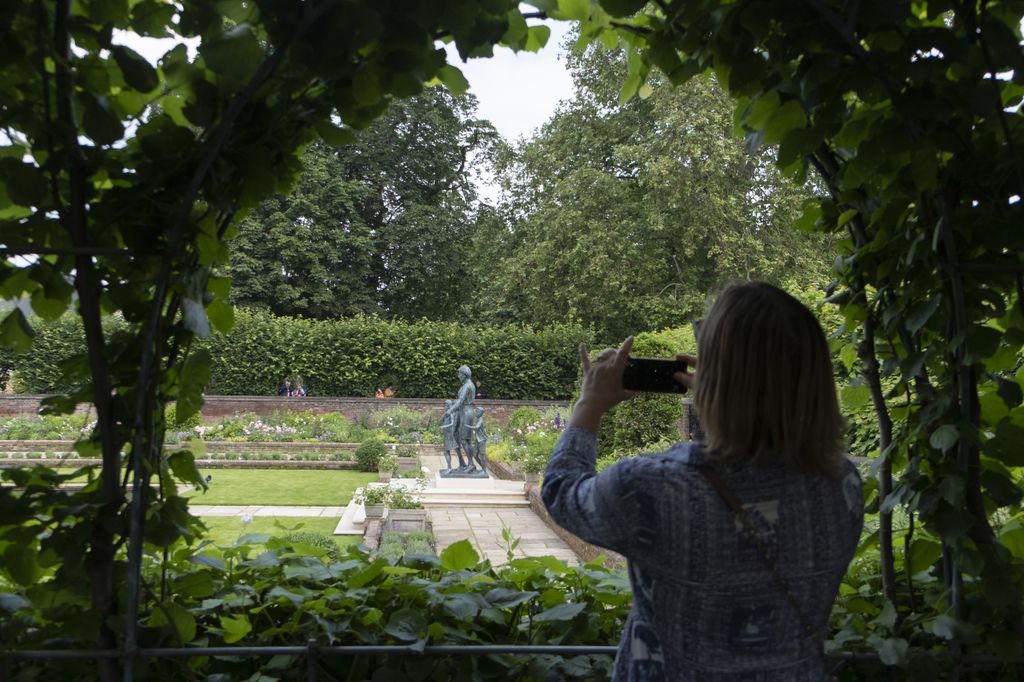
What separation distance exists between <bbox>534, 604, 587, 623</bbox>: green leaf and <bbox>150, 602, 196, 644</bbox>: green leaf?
579 mm

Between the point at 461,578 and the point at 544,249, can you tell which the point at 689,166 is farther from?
the point at 461,578

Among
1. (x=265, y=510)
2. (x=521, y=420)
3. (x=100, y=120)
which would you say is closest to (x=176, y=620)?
(x=100, y=120)

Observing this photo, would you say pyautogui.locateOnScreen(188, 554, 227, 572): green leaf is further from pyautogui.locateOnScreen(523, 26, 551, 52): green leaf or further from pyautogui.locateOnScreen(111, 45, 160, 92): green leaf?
pyautogui.locateOnScreen(523, 26, 551, 52): green leaf

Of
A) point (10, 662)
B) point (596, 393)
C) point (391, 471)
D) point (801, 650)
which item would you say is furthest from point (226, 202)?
point (391, 471)

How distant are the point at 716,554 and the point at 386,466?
36.9 ft

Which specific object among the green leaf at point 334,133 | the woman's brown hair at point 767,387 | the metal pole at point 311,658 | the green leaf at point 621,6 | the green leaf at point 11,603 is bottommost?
the metal pole at point 311,658

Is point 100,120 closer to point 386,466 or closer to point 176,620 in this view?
point 176,620

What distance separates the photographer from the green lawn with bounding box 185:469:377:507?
32.1 feet

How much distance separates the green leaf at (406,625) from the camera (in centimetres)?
134

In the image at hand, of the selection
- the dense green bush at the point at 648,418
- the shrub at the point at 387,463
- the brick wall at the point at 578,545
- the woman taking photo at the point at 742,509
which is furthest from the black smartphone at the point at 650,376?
the shrub at the point at 387,463

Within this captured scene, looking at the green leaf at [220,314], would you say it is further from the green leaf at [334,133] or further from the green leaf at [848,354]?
the green leaf at [848,354]

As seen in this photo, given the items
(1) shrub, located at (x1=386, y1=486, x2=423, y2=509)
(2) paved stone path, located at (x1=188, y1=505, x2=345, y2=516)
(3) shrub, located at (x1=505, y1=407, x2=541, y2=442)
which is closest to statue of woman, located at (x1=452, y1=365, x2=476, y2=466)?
(2) paved stone path, located at (x1=188, y1=505, x2=345, y2=516)

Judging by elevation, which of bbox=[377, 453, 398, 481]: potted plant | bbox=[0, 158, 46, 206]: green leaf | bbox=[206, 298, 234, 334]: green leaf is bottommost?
bbox=[377, 453, 398, 481]: potted plant

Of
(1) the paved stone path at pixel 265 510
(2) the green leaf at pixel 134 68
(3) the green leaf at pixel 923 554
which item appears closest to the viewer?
(2) the green leaf at pixel 134 68
